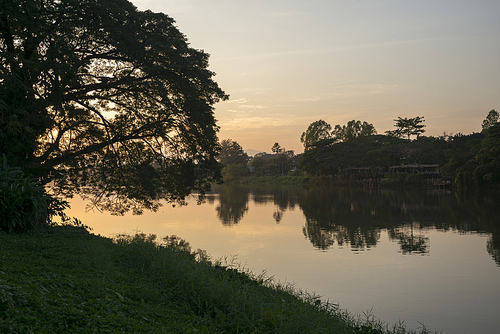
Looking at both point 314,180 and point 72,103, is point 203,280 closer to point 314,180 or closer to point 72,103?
point 72,103

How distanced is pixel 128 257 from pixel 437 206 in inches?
1232

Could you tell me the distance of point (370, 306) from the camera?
10.2 m

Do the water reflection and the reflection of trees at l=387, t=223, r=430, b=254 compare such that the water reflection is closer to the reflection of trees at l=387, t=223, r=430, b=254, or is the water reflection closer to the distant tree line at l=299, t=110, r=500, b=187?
the reflection of trees at l=387, t=223, r=430, b=254

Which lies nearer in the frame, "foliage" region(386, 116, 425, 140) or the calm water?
the calm water

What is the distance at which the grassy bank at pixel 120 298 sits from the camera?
13.5 ft

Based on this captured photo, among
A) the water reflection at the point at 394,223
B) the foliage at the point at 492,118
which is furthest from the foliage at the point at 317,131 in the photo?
the water reflection at the point at 394,223

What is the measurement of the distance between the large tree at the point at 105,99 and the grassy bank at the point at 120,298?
16.8 ft

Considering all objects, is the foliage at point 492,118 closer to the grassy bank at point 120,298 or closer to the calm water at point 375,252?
the calm water at point 375,252

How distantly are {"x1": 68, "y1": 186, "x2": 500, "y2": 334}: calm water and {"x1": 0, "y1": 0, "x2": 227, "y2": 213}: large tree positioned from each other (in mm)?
4221

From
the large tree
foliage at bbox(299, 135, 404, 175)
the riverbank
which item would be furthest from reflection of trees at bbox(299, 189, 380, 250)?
foliage at bbox(299, 135, 404, 175)

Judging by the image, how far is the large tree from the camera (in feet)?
38.7

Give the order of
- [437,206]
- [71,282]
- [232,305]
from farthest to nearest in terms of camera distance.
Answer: [437,206] → [232,305] → [71,282]

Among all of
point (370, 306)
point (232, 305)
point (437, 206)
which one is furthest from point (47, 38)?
point (437, 206)

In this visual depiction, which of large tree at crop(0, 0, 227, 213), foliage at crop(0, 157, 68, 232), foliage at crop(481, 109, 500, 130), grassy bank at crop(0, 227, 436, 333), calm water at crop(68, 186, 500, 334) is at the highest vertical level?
foliage at crop(481, 109, 500, 130)
